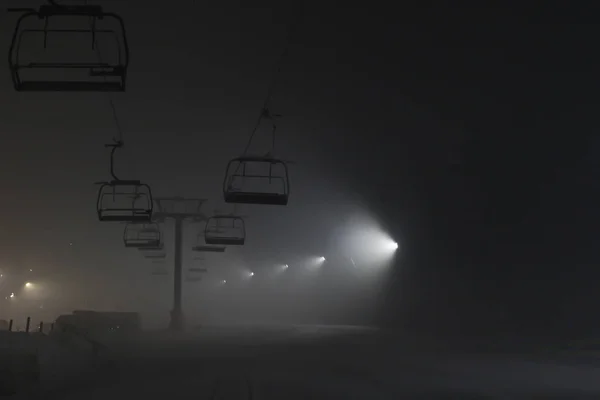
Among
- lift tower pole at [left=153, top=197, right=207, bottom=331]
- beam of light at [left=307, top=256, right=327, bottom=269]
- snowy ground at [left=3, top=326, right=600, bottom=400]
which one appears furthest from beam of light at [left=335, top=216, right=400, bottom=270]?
snowy ground at [left=3, top=326, right=600, bottom=400]

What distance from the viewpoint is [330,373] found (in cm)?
1236

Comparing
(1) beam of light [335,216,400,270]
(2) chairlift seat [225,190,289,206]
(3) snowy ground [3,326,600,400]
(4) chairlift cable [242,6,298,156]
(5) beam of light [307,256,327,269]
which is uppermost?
(5) beam of light [307,256,327,269]

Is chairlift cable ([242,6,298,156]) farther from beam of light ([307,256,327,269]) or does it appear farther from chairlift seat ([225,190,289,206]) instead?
beam of light ([307,256,327,269])

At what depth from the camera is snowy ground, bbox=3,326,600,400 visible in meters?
9.76

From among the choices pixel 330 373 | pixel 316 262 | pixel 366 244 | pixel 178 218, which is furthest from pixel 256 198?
pixel 316 262

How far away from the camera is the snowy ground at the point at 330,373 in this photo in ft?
32.0

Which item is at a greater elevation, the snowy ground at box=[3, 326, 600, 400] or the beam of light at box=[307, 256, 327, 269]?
the beam of light at box=[307, 256, 327, 269]

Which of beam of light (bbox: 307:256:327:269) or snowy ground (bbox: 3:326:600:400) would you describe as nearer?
snowy ground (bbox: 3:326:600:400)

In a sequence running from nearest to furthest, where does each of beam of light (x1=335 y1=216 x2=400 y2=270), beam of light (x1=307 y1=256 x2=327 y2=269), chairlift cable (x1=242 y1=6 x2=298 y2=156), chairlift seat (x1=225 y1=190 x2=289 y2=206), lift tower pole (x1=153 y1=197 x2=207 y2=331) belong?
chairlift seat (x1=225 y1=190 x2=289 y2=206) < chairlift cable (x1=242 y1=6 x2=298 y2=156) < beam of light (x1=335 y1=216 x2=400 y2=270) < lift tower pole (x1=153 y1=197 x2=207 y2=331) < beam of light (x1=307 y1=256 x2=327 y2=269)

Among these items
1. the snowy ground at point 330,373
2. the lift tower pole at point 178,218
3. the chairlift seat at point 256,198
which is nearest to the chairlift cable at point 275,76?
the chairlift seat at point 256,198

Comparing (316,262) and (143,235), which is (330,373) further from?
(143,235)

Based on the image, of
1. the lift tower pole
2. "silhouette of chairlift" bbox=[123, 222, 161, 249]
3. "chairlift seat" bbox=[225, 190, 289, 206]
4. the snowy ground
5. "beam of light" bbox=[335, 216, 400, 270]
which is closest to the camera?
the snowy ground

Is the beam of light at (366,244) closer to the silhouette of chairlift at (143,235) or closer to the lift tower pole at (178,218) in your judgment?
the lift tower pole at (178,218)

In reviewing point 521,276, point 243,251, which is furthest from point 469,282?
point 243,251
